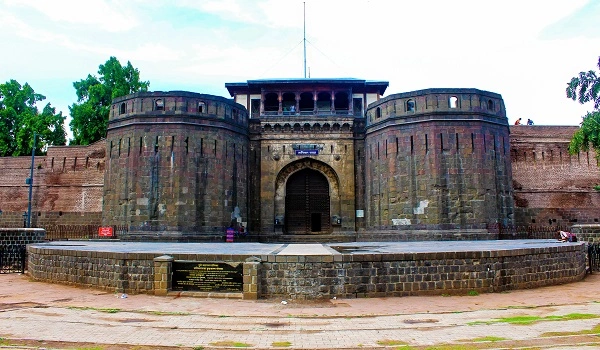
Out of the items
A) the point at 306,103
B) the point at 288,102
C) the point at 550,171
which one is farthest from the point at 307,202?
the point at 550,171

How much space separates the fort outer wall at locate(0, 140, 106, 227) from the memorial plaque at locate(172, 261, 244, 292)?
21057 millimetres

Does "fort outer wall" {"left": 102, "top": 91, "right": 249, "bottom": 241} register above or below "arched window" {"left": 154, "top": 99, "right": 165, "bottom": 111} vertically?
below

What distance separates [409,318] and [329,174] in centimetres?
2094

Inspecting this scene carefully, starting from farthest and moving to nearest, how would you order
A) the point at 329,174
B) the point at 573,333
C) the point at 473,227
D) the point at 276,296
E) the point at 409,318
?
the point at 329,174 → the point at 473,227 → the point at 276,296 → the point at 409,318 → the point at 573,333

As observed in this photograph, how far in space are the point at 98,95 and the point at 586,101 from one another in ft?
113

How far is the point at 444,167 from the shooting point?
24.4 meters

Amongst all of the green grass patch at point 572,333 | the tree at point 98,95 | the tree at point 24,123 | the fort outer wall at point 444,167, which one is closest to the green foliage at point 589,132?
the fort outer wall at point 444,167

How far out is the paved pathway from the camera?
6906 millimetres

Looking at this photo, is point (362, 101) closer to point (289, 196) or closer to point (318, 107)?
point (318, 107)

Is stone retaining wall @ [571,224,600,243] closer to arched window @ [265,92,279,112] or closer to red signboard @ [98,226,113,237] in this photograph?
arched window @ [265,92,279,112]

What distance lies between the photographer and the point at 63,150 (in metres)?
31.5

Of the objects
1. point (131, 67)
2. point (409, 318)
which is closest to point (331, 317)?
point (409, 318)

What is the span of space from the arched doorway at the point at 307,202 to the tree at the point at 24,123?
21.6 m

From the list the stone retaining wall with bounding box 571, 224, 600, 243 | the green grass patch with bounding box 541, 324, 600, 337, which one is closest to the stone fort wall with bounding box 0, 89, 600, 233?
the stone retaining wall with bounding box 571, 224, 600, 243
